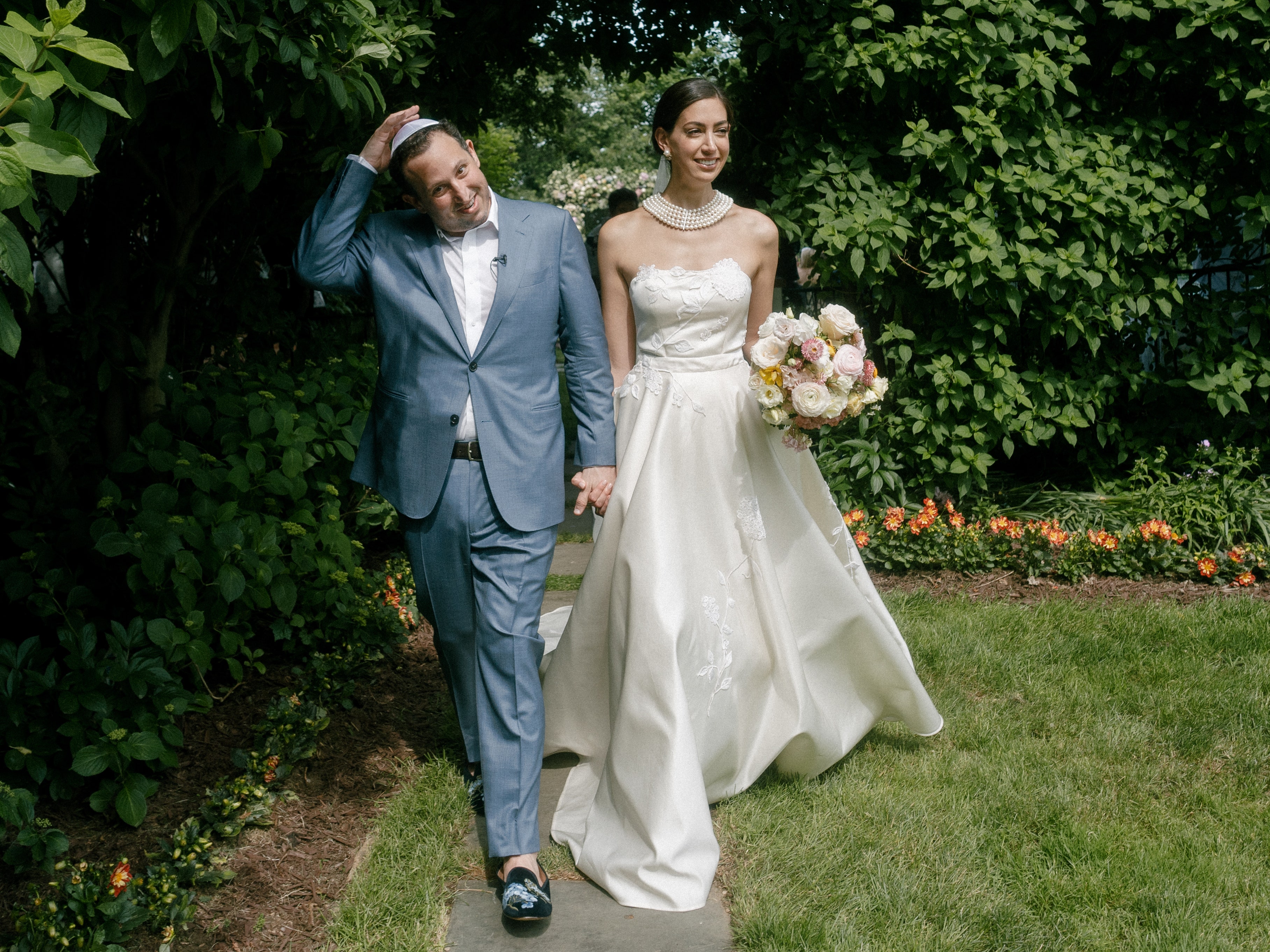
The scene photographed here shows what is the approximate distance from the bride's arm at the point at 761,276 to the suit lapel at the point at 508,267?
949 mm

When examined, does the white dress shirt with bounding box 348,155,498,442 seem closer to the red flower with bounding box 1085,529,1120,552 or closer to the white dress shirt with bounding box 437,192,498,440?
the white dress shirt with bounding box 437,192,498,440

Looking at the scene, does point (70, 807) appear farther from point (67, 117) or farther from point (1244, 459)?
point (1244, 459)

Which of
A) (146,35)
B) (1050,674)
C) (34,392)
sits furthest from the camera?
(1050,674)

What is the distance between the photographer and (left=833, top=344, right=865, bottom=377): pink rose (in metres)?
3.38

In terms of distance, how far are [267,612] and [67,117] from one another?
300cm

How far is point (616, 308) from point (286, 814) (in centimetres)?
195

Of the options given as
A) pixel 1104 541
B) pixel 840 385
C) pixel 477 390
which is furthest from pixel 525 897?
pixel 1104 541

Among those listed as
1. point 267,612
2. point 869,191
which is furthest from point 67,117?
point 869,191

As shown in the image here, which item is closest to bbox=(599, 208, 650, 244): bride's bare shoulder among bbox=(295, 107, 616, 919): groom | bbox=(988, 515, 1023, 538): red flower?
bbox=(295, 107, 616, 919): groom

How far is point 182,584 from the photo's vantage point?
3459 mm

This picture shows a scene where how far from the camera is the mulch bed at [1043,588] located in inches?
207

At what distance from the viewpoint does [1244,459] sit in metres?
5.98

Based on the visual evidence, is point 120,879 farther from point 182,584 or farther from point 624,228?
point 624,228

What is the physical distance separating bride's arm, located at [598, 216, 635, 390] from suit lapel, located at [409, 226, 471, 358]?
79 centimetres
